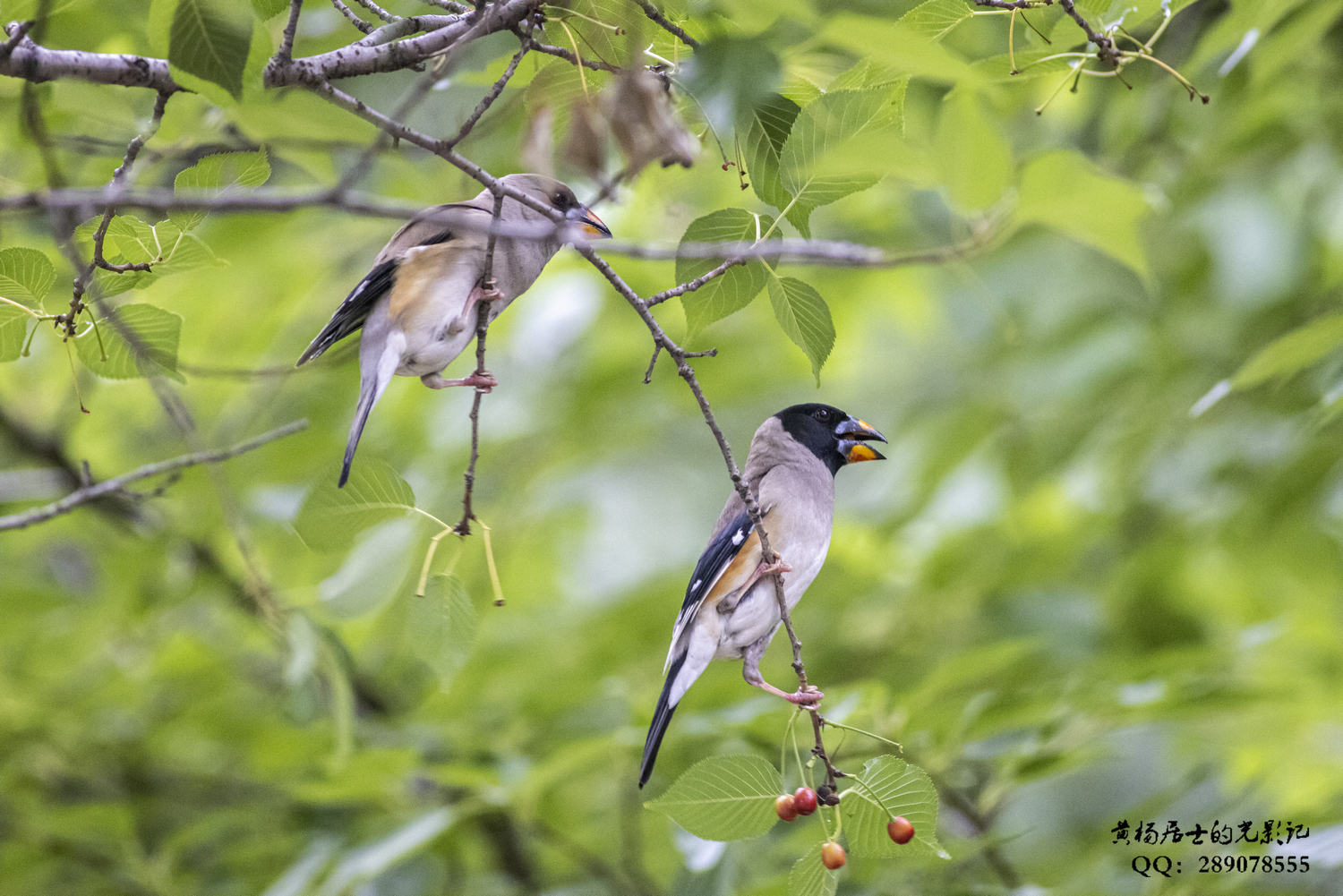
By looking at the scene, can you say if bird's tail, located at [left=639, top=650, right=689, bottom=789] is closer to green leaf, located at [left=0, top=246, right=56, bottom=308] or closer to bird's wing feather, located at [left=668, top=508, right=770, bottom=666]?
bird's wing feather, located at [left=668, top=508, right=770, bottom=666]

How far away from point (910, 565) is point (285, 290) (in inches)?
115

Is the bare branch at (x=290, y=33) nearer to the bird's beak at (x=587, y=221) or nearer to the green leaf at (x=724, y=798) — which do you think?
the bird's beak at (x=587, y=221)

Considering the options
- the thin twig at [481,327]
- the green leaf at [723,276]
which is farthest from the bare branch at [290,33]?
the green leaf at [723,276]

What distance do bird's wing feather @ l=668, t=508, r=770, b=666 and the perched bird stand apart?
521 millimetres

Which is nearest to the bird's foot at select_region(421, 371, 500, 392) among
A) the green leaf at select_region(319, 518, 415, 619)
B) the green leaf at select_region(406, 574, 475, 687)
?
the green leaf at select_region(406, 574, 475, 687)

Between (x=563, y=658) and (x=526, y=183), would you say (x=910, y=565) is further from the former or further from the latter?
(x=526, y=183)

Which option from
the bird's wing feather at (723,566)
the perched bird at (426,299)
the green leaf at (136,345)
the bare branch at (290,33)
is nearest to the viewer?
the bare branch at (290,33)

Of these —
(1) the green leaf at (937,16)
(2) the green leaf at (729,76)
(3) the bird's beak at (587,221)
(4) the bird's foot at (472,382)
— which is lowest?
(4) the bird's foot at (472,382)

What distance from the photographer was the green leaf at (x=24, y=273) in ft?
4.39

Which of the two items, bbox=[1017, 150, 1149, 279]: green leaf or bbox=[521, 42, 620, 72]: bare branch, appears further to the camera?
bbox=[1017, 150, 1149, 279]: green leaf

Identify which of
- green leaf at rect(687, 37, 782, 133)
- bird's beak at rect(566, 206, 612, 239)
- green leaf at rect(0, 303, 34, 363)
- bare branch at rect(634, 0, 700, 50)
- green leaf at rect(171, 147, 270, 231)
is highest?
bare branch at rect(634, 0, 700, 50)

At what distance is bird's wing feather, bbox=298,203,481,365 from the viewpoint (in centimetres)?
131

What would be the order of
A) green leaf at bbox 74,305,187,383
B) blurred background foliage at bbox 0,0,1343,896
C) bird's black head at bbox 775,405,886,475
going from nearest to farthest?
green leaf at bbox 74,305,187,383 < bird's black head at bbox 775,405,886,475 < blurred background foliage at bbox 0,0,1343,896

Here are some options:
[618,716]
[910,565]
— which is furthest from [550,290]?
[618,716]
